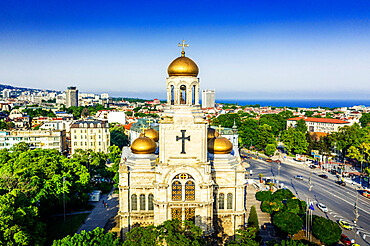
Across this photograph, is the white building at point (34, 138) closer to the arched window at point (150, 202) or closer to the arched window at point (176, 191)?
the arched window at point (150, 202)

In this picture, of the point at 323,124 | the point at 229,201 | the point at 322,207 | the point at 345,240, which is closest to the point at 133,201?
the point at 229,201

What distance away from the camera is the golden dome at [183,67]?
30688 millimetres

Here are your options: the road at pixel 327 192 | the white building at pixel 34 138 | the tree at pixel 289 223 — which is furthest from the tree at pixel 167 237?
the white building at pixel 34 138

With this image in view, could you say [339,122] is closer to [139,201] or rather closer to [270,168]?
[270,168]

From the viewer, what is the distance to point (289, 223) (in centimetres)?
3450

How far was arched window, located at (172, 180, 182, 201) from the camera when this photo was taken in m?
29.9

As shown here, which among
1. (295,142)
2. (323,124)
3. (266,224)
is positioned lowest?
(266,224)

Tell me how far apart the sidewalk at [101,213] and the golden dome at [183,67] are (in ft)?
78.3

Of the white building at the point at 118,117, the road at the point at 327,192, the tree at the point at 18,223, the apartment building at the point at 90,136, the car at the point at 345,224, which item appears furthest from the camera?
the white building at the point at 118,117

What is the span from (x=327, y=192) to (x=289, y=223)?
934 inches

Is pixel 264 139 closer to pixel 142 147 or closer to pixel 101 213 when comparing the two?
pixel 101 213

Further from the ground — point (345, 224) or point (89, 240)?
point (89, 240)

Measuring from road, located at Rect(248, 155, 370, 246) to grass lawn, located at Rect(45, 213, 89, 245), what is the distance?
122ft

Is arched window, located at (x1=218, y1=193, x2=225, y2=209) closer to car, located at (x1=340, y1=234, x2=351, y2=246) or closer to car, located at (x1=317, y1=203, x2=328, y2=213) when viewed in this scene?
car, located at (x1=340, y1=234, x2=351, y2=246)
